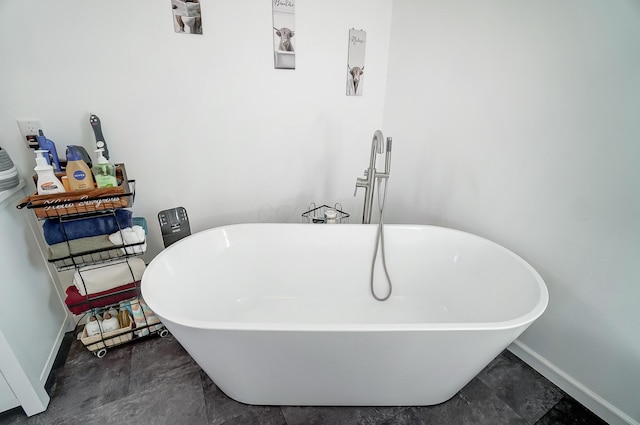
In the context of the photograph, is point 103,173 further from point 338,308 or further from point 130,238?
point 338,308

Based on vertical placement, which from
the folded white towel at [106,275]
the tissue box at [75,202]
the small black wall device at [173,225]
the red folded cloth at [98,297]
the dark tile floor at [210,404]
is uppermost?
the tissue box at [75,202]

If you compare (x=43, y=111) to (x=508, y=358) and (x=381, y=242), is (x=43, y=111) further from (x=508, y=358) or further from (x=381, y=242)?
(x=508, y=358)

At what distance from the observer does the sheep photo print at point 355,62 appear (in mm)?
1704

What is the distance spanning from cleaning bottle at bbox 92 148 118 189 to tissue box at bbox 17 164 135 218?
0.05 meters

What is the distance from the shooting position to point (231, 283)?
151cm

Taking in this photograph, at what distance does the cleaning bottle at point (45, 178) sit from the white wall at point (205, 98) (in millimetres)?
310

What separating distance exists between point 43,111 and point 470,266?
6.94 ft

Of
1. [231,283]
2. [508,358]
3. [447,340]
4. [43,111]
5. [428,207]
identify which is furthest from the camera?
[428,207]

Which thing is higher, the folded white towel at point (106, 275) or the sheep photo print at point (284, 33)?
the sheep photo print at point (284, 33)

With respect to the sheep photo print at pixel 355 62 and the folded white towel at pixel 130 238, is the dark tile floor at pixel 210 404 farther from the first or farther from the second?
the sheep photo print at pixel 355 62

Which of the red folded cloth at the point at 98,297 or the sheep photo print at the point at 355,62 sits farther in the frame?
the sheep photo print at the point at 355,62

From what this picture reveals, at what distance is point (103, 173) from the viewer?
1229mm

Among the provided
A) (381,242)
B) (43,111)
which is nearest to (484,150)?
(381,242)

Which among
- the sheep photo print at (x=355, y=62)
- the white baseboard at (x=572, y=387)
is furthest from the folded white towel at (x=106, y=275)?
the white baseboard at (x=572, y=387)
